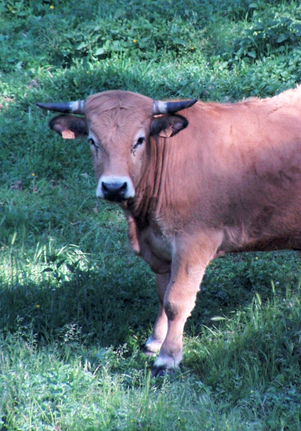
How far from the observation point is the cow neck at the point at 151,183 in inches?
190

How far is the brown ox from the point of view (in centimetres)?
477

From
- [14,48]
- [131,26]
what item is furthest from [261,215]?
[14,48]

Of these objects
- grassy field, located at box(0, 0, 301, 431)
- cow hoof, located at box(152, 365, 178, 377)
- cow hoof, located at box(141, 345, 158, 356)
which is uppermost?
grassy field, located at box(0, 0, 301, 431)

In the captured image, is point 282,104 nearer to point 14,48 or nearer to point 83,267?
point 83,267

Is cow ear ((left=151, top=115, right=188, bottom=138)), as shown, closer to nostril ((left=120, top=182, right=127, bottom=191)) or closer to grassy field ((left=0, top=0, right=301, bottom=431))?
nostril ((left=120, top=182, right=127, bottom=191))

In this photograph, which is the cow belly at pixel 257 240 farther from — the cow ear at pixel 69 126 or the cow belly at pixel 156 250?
the cow ear at pixel 69 126

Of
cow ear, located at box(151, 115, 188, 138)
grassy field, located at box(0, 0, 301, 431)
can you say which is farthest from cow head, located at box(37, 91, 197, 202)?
grassy field, located at box(0, 0, 301, 431)

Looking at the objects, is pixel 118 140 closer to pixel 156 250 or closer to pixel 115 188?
pixel 115 188

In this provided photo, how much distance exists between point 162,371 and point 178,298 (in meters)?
0.56

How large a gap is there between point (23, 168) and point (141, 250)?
2831 mm

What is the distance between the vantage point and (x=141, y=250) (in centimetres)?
510

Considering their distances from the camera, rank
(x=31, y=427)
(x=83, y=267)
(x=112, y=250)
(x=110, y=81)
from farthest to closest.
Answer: (x=110, y=81)
(x=112, y=250)
(x=83, y=267)
(x=31, y=427)

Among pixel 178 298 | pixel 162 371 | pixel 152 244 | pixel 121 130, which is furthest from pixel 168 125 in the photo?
pixel 162 371

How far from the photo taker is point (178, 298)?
191 inches
